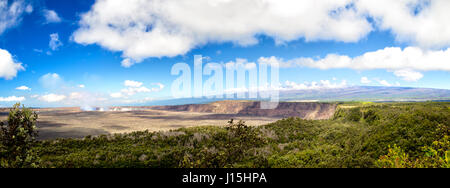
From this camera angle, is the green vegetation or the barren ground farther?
the barren ground

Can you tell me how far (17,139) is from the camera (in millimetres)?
8547

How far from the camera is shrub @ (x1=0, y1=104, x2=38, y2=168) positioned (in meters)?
8.31

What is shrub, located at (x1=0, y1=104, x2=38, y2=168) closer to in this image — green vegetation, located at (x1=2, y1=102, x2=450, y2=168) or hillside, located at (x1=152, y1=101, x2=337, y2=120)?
green vegetation, located at (x1=2, y1=102, x2=450, y2=168)

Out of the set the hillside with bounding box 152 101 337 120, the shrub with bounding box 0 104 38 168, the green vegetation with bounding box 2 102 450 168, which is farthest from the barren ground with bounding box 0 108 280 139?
the shrub with bounding box 0 104 38 168

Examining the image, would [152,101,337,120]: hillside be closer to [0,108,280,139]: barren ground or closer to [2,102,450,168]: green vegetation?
[0,108,280,139]: barren ground

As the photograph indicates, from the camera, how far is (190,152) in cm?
1606

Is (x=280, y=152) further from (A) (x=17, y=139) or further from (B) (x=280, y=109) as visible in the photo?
(B) (x=280, y=109)

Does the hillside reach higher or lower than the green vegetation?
lower

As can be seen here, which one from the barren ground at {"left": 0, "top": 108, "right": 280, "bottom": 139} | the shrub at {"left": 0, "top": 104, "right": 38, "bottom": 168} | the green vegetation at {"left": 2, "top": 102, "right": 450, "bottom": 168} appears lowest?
the barren ground at {"left": 0, "top": 108, "right": 280, "bottom": 139}

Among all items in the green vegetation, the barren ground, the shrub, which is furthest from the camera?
the barren ground

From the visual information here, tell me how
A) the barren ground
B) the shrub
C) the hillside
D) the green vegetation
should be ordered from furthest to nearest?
the hillside, the barren ground, the green vegetation, the shrub
